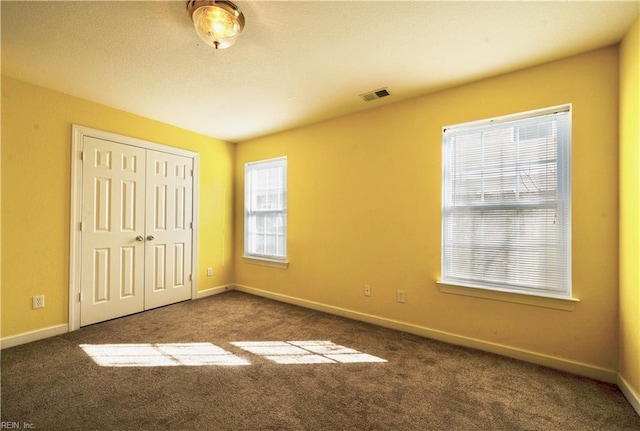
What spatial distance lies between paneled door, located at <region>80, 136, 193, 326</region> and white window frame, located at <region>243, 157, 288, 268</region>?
2.93ft

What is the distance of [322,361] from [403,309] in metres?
1.13

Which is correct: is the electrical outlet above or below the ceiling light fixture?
below

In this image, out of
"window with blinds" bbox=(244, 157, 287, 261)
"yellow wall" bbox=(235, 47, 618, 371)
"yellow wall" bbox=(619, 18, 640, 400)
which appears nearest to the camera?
"yellow wall" bbox=(619, 18, 640, 400)

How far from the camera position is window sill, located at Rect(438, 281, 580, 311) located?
7.13 feet

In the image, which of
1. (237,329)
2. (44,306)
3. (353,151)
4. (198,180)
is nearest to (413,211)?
(353,151)

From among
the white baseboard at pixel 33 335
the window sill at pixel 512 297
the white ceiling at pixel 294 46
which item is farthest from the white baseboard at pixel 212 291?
the window sill at pixel 512 297

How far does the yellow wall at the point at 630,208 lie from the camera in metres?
1.76

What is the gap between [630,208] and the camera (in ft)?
6.04

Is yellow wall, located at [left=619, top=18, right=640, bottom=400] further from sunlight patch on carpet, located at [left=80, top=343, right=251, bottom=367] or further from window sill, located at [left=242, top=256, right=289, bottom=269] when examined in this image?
window sill, located at [left=242, top=256, right=289, bottom=269]

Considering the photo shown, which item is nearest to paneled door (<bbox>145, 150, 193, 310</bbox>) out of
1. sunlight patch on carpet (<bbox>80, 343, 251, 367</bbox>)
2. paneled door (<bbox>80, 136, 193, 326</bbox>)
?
paneled door (<bbox>80, 136, 193, 326</bbox>)

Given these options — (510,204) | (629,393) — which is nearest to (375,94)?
(510,204)

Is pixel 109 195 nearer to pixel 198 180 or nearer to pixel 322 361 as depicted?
pixel 198 180

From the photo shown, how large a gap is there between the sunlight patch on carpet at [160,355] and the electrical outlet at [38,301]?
65 cm

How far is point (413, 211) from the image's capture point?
293cm
